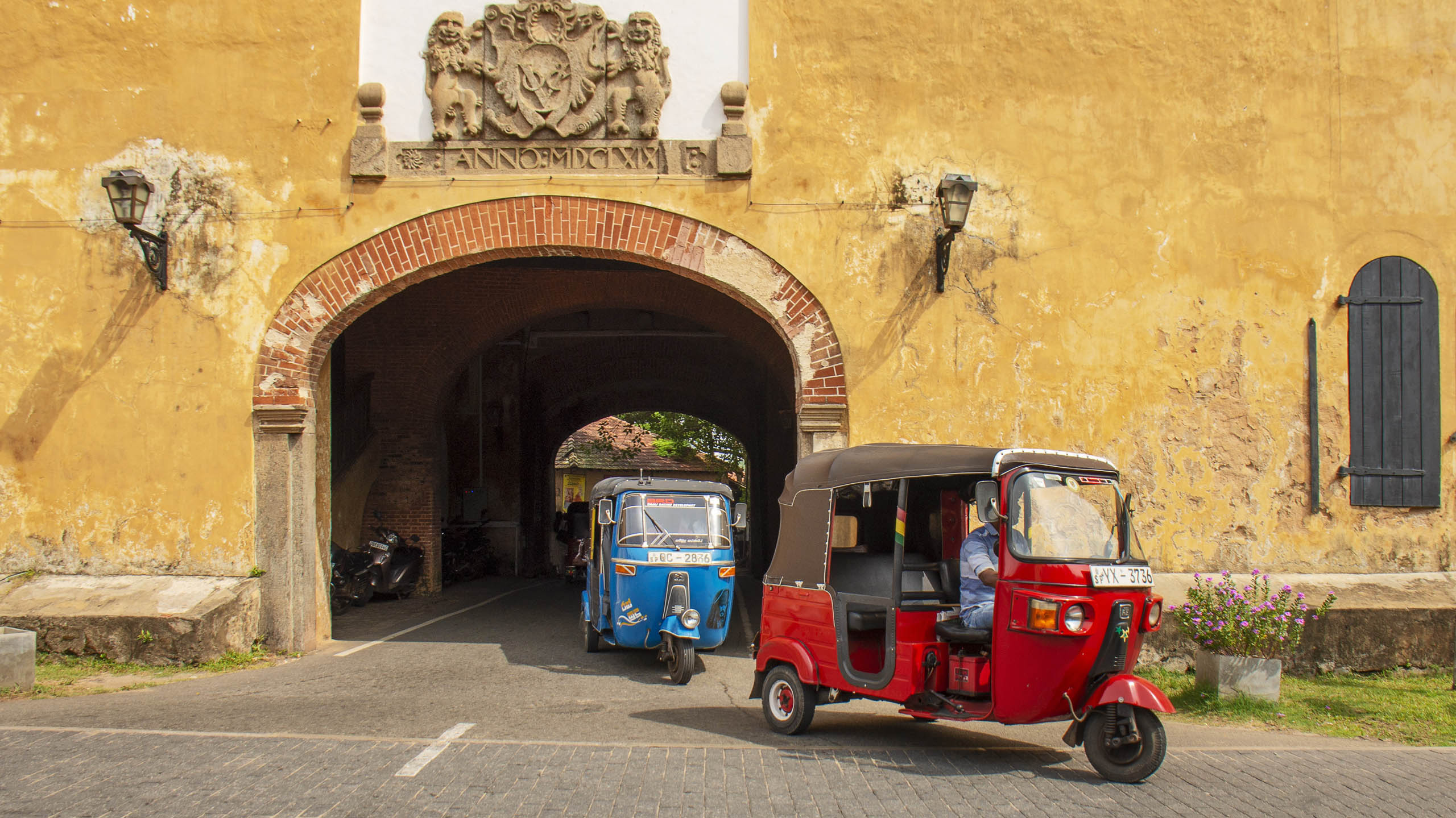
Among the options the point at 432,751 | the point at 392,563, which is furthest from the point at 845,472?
the point at 392,563

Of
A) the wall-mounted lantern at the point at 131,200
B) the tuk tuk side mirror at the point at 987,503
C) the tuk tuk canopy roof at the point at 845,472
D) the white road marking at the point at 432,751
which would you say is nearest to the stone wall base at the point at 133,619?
the wall-mounted lantern at the point at 131,200

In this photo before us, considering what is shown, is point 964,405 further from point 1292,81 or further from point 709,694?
point 1292,81

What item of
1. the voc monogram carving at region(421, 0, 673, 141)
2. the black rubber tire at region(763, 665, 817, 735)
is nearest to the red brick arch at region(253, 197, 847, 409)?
the voc monogram carving at region(421, 0, 673, 141)

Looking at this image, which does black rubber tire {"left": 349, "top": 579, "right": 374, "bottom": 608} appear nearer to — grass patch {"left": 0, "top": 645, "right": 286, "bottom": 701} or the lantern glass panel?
grass patch {"left": 0, "top": 645, "right": 286, "bottom": 701}

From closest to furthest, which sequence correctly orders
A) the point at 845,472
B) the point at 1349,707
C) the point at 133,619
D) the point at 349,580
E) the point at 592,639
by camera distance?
the point at 845,472 → the point at 1349,707 → the point at 133,619 → the point at 592,639 → the point at 349,580

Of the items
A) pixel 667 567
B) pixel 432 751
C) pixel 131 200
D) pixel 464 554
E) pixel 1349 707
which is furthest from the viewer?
pixel 464 554

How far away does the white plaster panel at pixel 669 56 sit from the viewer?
9.59 metres

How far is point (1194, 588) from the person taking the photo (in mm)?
8164

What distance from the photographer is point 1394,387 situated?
30.3 ft

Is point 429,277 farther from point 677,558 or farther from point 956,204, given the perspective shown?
point 956,204

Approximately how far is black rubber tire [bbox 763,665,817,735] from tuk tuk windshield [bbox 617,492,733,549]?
2858mm

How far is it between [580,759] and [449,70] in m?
6.46

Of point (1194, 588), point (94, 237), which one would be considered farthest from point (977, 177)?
point (94, 237)

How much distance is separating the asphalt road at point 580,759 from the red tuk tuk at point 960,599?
0.31 metres
